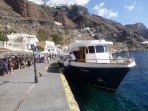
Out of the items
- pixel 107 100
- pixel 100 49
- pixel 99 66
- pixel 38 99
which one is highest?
pixel 100 49

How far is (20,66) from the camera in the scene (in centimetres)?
3425

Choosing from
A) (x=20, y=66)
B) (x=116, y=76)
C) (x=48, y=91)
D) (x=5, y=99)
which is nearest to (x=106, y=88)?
(x=116, y=76)

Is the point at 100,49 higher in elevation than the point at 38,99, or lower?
higher

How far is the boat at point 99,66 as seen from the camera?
68.2 ft

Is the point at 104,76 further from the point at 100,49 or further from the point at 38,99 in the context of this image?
the point at 38,99

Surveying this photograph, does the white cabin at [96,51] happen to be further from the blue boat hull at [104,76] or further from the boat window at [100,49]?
the blue boat hull at [104,76]

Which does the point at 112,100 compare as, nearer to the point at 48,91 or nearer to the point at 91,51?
the point at 91,51

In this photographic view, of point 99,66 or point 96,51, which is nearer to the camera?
point 99,66

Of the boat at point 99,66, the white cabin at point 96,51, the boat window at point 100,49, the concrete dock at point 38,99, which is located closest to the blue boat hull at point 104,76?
the boat at point 99,66

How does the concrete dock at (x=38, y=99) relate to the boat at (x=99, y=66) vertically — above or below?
below

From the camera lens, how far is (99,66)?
2130cm

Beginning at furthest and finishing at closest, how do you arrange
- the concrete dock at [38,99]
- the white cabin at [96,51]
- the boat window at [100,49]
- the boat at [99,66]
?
1. the boat window at [100,49]
2. the white cabin at [96,51]
3. the boat at [99,66]
4. the concrete dock at [38,99]

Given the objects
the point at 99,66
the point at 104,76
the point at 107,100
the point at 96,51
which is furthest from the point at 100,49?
the point at 107,100

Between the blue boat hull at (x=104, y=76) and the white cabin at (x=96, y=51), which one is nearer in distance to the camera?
the blue boat hull at (x=104, y=76)
